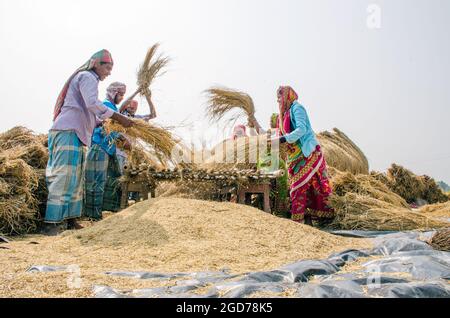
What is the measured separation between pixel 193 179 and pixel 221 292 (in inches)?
116

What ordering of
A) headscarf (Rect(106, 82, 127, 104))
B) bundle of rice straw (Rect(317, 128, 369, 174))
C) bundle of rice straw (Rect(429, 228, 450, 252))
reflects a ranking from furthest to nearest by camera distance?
bundle of rice straw (Rect(317, 128, 369, 174))
headscarf (Rect(106, 82, 127, 104))
bundle of rice straw (Rect(429, 228, 450, 252))

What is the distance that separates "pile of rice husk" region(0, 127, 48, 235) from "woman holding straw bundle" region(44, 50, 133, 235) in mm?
448

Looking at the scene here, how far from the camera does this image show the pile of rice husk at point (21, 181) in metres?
4.37

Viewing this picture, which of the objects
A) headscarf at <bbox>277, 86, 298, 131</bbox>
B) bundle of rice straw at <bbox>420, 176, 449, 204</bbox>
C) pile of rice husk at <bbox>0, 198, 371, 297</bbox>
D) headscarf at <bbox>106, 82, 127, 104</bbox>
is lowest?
pile of rice husk at <bbox>0, 198, 371, 297</bbox>

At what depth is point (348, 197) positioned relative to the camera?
16.5ft

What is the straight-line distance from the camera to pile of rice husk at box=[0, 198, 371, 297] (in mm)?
2172

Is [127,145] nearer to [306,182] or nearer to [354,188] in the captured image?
[306,182]

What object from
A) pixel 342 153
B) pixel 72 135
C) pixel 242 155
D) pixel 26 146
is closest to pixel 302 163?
pixel 242 155

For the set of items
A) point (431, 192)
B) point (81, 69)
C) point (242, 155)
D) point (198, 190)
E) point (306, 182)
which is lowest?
point (431, 192)

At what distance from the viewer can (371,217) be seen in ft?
15.9

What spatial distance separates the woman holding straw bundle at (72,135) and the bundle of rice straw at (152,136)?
6.9 inches

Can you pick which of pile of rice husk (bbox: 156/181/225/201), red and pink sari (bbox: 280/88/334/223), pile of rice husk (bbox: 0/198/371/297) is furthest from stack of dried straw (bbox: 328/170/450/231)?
pile of rice husk (bbox: 156/181/225/201)

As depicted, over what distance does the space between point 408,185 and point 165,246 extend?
23.1ft

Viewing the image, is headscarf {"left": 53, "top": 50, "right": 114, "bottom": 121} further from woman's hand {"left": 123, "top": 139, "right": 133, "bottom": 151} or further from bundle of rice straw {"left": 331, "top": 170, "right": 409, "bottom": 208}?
bundle of rice straw {"left": 331, "top": 170, "right": 409, "bottom": 208}
